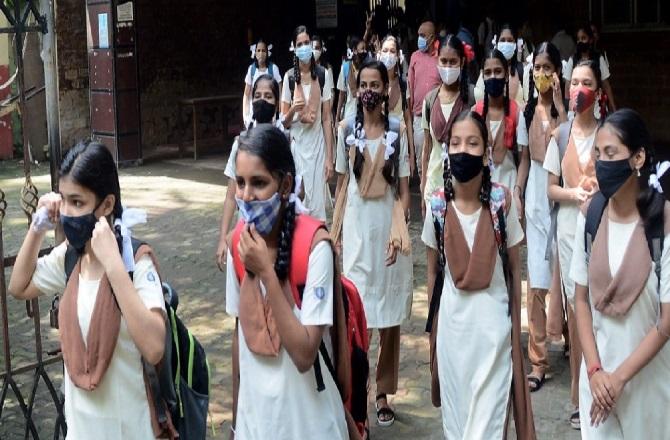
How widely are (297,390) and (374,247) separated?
2490mm

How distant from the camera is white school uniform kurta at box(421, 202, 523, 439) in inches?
165

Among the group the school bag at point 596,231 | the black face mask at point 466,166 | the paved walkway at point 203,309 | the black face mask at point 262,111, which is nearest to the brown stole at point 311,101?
the paved walkway at point 203,309

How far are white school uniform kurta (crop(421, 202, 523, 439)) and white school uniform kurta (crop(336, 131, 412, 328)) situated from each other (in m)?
1.42

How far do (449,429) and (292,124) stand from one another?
5443mm

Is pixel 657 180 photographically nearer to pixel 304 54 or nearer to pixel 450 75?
pixel 450 75

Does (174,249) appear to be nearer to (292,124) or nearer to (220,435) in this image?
(292,124)

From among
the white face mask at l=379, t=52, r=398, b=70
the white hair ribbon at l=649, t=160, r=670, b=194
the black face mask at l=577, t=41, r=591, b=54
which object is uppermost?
the black face mask at l=577, t=41, r=591, b=54

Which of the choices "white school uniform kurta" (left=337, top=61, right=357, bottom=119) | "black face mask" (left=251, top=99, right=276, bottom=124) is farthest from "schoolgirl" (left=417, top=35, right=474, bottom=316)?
"white school uniform kurta" (left=337, top=61, right=357, bottom=119)

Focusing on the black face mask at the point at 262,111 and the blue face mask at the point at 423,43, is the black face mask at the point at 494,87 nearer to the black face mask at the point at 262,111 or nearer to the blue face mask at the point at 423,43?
the black face mask at the point at 262,111

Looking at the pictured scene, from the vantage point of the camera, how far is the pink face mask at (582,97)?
209 inches

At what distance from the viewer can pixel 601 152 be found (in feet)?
12.4

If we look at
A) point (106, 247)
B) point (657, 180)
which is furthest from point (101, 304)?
point (657, 180)

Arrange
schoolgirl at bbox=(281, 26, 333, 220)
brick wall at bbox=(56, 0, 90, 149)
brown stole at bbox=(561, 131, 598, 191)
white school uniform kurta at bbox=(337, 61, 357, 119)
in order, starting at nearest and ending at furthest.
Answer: brown stole at bbox=(561, 131, 598, 191), schoolgirl at bbox=(281, 26, 333, 220), white school uniform kurta at bbox=(337, 61, 357, 119), brick wall at bbox=(56, 0, 90, 149)

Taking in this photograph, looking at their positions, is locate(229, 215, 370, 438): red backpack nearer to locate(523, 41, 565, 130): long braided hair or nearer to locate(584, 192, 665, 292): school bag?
locate(584, 192, 665, 292): school bag
